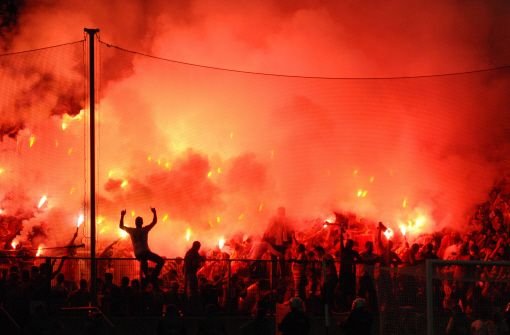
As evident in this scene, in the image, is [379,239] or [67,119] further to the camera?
[67,119]

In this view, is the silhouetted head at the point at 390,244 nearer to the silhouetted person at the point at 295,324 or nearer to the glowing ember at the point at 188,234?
the glowing ember at the point at 188,234

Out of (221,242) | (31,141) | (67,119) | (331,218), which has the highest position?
(67,119)

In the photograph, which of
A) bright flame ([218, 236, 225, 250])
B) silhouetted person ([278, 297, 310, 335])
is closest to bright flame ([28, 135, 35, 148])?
bright flame ([218, 236, 225, 250])

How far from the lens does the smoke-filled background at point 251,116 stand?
67.9 ft

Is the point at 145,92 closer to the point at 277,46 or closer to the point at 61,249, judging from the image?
the point at 277,46

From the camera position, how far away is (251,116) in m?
21.9

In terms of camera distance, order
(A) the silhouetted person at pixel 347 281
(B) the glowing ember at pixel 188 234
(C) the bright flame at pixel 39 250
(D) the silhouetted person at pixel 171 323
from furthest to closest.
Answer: (B) the glowing ember at pixel 188 234, (C) the bright flame at pixel 39 250, (A) the silhouetted person at pixel 347 281, (D) the silhouetted person at pixel 171 323

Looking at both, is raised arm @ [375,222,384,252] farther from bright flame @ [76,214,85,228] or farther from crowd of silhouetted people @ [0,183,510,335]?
bright flame @ [76,214,85,228]

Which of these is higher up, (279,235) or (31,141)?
(31,141)

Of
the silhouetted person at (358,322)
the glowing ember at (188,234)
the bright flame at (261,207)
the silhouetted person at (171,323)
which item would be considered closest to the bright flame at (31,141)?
the glowing ember at (188,234)

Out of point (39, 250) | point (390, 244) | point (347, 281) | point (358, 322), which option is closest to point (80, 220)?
point (39, 250)

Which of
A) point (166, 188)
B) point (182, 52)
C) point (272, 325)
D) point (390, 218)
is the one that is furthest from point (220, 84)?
point (272, 325)

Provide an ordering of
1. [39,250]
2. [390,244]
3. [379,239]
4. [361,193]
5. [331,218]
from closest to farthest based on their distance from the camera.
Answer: [379,239]
[390,244]
[39,250]
[331,218]
[361,193]

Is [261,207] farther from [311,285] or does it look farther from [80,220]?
[311,285]
